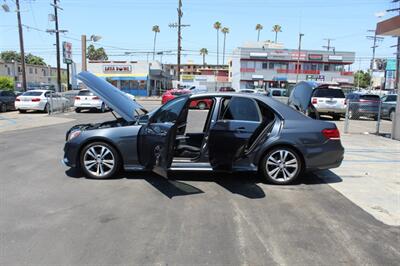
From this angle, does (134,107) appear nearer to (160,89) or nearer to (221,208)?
(221,208)

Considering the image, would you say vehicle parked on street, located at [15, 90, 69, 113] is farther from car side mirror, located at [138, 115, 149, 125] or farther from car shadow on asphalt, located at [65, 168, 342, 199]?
car side mirror, located at [138, 115, 149, 125]

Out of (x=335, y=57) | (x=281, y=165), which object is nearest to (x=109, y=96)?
(x=281, y=165)

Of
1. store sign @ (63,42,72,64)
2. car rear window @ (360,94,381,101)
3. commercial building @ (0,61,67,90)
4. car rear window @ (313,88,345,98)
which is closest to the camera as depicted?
car rear window @ (313,88,345,98)

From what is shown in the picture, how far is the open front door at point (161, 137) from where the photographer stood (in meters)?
5.57

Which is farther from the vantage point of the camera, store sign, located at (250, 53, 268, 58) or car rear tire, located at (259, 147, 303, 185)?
store sign, located at (250, 53, 268, 58)

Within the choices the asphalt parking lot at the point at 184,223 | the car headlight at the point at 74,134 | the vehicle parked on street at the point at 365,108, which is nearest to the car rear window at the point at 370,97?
the vehicle parked on street at the point at 365,108

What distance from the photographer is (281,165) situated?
250 inches

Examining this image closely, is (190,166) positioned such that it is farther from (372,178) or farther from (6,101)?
(6,101)

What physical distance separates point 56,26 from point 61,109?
1804 centimetres

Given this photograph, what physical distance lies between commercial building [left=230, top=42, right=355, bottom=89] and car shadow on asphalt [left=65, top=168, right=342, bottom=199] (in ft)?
215

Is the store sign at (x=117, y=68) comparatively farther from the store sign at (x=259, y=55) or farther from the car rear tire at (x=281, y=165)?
the car rear tire at (x=281, y=165)

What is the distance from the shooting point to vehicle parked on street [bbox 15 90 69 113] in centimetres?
2195

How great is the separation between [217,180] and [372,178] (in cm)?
296

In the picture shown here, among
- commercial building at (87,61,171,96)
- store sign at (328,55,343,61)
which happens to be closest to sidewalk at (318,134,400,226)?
commercial building at (87,61,171,96)
